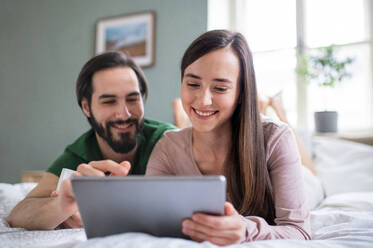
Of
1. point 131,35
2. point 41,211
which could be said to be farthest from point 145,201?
point 131,35

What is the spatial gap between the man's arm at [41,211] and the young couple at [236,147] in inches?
0.9

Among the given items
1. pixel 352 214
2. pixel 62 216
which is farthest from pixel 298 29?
pixel 62 216

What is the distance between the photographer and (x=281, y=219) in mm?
900

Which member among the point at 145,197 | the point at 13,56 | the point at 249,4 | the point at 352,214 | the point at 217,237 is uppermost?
the point at 249,4

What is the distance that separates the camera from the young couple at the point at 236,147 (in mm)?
917

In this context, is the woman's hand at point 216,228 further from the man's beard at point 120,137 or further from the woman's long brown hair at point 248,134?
the man's beard at point 120,137

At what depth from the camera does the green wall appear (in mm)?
2803

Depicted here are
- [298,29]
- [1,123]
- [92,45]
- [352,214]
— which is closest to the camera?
[352,214]

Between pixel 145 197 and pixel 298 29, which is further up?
pixel 298 29

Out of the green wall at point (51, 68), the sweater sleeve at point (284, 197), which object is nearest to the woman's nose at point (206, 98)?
the sweater sleeve at point (284, 197)

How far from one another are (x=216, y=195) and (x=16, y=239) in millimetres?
543

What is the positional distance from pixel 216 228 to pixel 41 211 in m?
0.61

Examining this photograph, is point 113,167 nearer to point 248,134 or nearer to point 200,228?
point 200,228

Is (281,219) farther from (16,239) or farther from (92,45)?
(92,45)
